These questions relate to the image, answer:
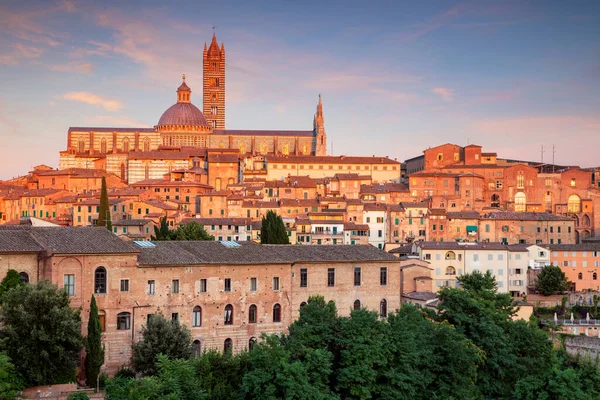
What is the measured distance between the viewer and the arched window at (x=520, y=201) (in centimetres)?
6516

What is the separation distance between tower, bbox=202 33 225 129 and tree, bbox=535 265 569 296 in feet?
190

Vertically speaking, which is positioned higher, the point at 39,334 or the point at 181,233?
the point at 181,233

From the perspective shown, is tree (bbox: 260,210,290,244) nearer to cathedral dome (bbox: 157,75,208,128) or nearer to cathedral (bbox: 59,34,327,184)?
cathedral (bbox: 59,34,327,184)

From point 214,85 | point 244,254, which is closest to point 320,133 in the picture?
point 214,85

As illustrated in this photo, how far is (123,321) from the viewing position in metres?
25.4

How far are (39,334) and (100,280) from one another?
12.4 ft

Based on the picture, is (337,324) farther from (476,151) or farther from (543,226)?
(476,151)

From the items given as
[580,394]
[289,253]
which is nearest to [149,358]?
[289,253]

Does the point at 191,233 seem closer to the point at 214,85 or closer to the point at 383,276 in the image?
the point at 383,276

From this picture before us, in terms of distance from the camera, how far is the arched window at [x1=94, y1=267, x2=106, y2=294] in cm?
2495

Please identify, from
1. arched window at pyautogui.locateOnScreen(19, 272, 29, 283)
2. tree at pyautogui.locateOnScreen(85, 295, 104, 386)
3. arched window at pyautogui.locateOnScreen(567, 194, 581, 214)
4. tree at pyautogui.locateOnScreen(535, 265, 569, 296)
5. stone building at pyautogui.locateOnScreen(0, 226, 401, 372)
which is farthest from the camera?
arched window at pyautogui.locateOnScreen(567, 194, 581, 214)

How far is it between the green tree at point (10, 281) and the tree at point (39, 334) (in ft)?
4.36

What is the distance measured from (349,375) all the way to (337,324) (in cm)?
214

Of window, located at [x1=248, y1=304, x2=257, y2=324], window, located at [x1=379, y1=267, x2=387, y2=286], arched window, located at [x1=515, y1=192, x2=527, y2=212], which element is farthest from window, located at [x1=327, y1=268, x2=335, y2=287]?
arched window, located at [x1=515, y1=192, x2=527, y2=212]
